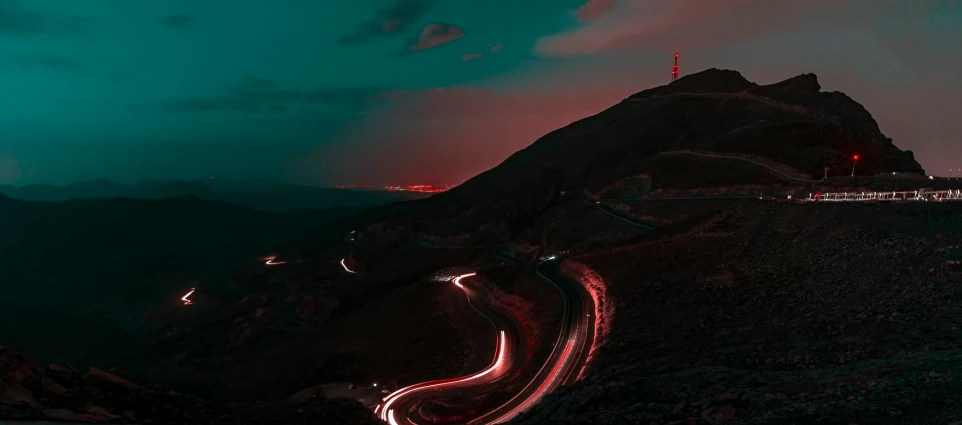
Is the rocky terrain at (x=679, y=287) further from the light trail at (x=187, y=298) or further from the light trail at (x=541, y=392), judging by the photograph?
the light trail at (x=187, y=298)

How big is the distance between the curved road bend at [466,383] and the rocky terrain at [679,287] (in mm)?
1647

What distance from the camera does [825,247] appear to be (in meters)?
31.5

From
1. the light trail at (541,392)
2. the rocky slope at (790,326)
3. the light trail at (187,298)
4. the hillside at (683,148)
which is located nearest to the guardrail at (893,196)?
the rocky slope at (790,326)

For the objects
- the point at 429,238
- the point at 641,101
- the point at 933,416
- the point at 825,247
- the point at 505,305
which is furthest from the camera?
the point at 641,101

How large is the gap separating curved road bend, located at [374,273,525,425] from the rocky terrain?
5.40 ft

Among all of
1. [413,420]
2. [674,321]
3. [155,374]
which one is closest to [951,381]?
[674,321]

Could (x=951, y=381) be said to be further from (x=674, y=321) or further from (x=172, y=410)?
(x=172, y=410)

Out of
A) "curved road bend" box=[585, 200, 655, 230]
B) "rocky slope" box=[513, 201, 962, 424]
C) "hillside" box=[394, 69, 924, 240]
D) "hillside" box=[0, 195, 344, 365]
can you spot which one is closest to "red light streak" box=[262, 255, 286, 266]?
"hillside" box=[0, 195, 344, 365]

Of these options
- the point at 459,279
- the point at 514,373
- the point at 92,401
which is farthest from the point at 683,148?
the point at 92,401

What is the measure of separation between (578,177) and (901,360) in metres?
83.8

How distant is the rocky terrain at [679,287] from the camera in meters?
17.4

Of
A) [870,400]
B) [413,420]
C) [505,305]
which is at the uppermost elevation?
[870,400]

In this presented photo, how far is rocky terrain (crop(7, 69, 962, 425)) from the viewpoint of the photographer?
1741 centimetres

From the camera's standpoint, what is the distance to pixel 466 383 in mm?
35281
